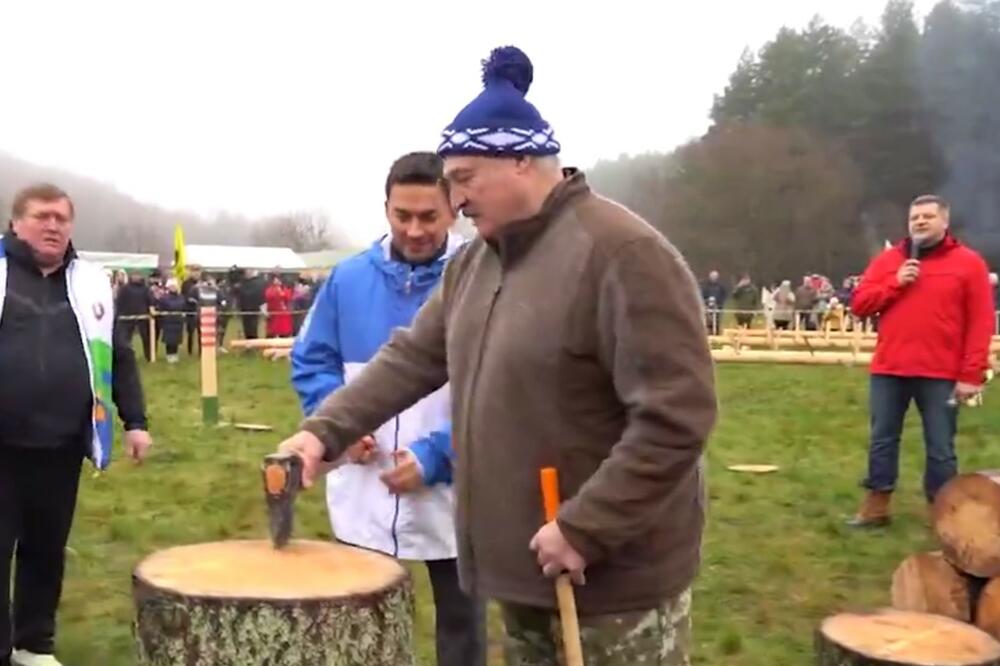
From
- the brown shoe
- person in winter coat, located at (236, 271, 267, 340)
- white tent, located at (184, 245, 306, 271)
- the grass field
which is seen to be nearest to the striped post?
the grass field

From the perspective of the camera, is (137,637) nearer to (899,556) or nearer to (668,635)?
(668,635)

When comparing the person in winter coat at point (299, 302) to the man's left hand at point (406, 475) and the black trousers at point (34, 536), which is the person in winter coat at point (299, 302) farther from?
the man's left hand at point (406, 475)

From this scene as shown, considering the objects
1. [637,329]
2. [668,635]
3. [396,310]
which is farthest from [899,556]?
[637,329]

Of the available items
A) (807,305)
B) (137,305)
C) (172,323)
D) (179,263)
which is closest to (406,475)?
(172,323)

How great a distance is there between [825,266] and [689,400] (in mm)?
53076

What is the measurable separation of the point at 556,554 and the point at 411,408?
1384 mm

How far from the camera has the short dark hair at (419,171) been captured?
3.96 meters

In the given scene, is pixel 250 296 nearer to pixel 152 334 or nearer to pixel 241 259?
pixel 152 334

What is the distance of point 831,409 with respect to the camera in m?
14.3

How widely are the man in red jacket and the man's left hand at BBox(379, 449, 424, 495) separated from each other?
4324 millimetres

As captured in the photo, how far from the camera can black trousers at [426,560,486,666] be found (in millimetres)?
4258

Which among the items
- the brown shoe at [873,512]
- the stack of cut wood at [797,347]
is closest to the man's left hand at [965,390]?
the brown shoe at [873,512]

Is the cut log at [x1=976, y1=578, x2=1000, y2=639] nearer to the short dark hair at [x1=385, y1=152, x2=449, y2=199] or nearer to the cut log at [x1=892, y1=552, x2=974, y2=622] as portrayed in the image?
the cut log at [x1=892, y1=552, x2=974, y2=622]

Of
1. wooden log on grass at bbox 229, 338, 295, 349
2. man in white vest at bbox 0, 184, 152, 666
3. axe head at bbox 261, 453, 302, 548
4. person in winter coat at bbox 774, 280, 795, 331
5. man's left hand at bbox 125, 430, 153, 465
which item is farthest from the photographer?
person in winter coat at bbox 774, 280, 795, 331
